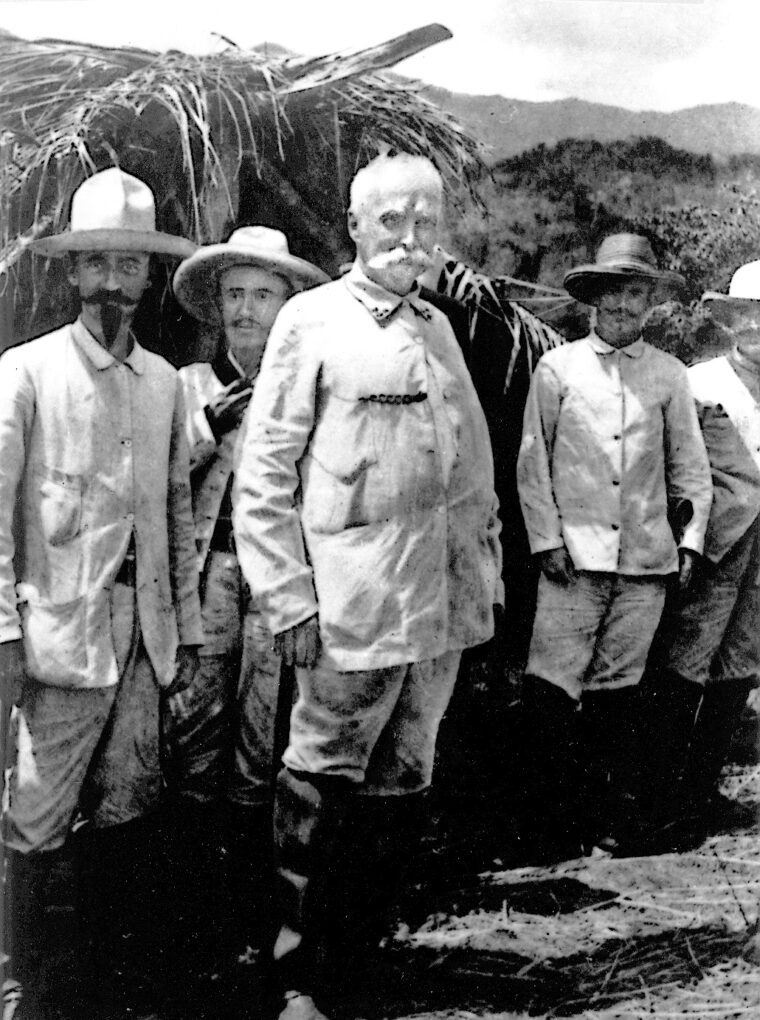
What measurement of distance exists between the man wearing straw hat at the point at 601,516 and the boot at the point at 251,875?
923 millimetres

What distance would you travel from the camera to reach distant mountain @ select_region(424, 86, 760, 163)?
3553mm

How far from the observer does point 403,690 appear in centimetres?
335

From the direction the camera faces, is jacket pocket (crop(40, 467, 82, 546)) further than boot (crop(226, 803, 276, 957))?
No

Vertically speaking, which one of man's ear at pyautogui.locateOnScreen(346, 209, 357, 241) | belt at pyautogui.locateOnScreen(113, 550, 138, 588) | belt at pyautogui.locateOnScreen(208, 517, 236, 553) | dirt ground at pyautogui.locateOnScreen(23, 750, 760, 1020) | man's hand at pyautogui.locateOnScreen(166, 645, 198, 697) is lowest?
dirt ground at pyautogui.locateOnScreen(23, 750, 760, 1020)

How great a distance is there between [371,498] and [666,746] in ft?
4.85

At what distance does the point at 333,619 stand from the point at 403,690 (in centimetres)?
32

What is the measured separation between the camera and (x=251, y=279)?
132 inches

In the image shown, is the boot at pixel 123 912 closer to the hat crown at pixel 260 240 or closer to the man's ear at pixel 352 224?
the hat crown at pixel 260 240

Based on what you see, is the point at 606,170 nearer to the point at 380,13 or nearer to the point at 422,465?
the point at 380,13

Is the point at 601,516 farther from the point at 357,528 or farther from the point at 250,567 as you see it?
the point at 250,567

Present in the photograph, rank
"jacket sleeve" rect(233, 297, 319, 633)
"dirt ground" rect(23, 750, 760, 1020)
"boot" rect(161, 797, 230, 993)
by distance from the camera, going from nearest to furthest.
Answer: "jacket sleeve" rect(233, 297, 319, 633) → "boot" rect(161, 797, 230, 993) → "dirt ground" rect(23, 750, 760, 1020)

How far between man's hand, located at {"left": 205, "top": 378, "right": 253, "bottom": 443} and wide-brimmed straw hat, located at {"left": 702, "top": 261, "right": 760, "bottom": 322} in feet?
5.17

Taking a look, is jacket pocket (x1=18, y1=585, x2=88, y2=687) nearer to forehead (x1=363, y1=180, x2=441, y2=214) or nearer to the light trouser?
the light trouser

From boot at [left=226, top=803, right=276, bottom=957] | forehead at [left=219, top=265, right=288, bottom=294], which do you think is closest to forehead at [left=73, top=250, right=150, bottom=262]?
forehead at [left=219, top=265, right=288, bottom=294]
